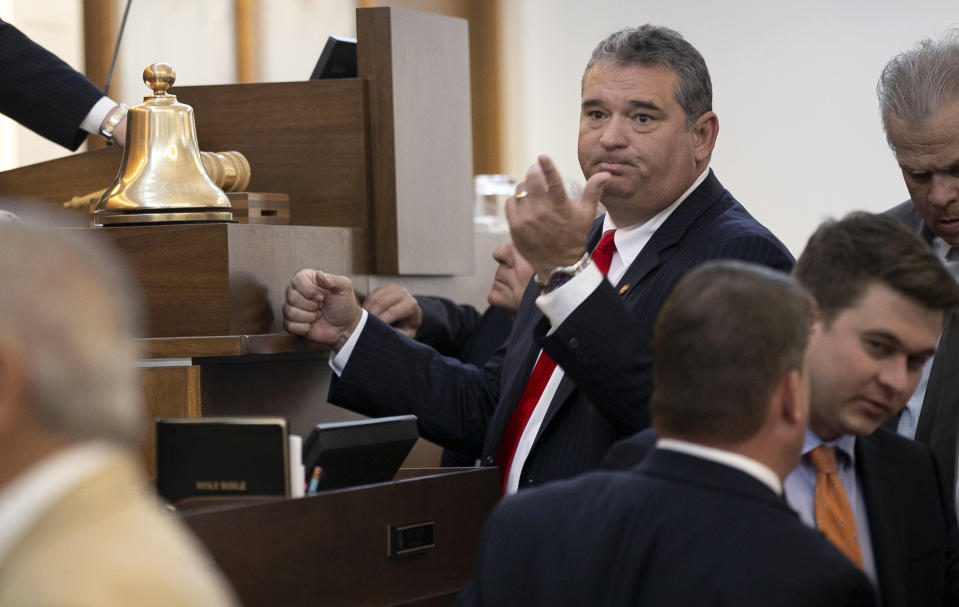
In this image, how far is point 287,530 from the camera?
1639 millimetres

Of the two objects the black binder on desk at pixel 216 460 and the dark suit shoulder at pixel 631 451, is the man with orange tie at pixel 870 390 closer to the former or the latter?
the dark suit shoulder at pixel 631 451

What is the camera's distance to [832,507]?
1.62m

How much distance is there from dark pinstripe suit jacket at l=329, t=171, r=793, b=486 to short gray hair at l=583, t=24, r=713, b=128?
0.15 metres

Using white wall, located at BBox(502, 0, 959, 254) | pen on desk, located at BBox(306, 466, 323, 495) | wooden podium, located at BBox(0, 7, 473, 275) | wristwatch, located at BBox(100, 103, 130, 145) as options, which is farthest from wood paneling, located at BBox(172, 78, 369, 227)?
white wall, located at BBox(502, 0, 959, 254)

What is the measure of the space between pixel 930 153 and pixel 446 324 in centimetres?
111

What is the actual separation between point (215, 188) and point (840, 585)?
4.65 feet

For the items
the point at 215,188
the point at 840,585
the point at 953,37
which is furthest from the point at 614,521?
the point at 953,37

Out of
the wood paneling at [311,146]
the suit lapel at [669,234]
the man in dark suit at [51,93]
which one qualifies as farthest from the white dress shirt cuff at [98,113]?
the suit lapel at [669,234]

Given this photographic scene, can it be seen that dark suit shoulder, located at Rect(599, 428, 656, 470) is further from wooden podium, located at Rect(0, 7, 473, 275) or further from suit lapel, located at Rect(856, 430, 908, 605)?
wooden podium, located at Rect(0, 7, 473, 275)

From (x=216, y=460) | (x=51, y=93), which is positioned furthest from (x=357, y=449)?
(x=51, y=93)

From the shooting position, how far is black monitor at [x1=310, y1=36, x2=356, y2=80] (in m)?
2.86

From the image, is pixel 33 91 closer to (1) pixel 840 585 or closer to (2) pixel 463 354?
(2) pixel 463 354

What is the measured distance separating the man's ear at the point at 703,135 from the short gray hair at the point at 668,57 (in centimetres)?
1

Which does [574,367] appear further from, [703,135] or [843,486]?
[703,135]
